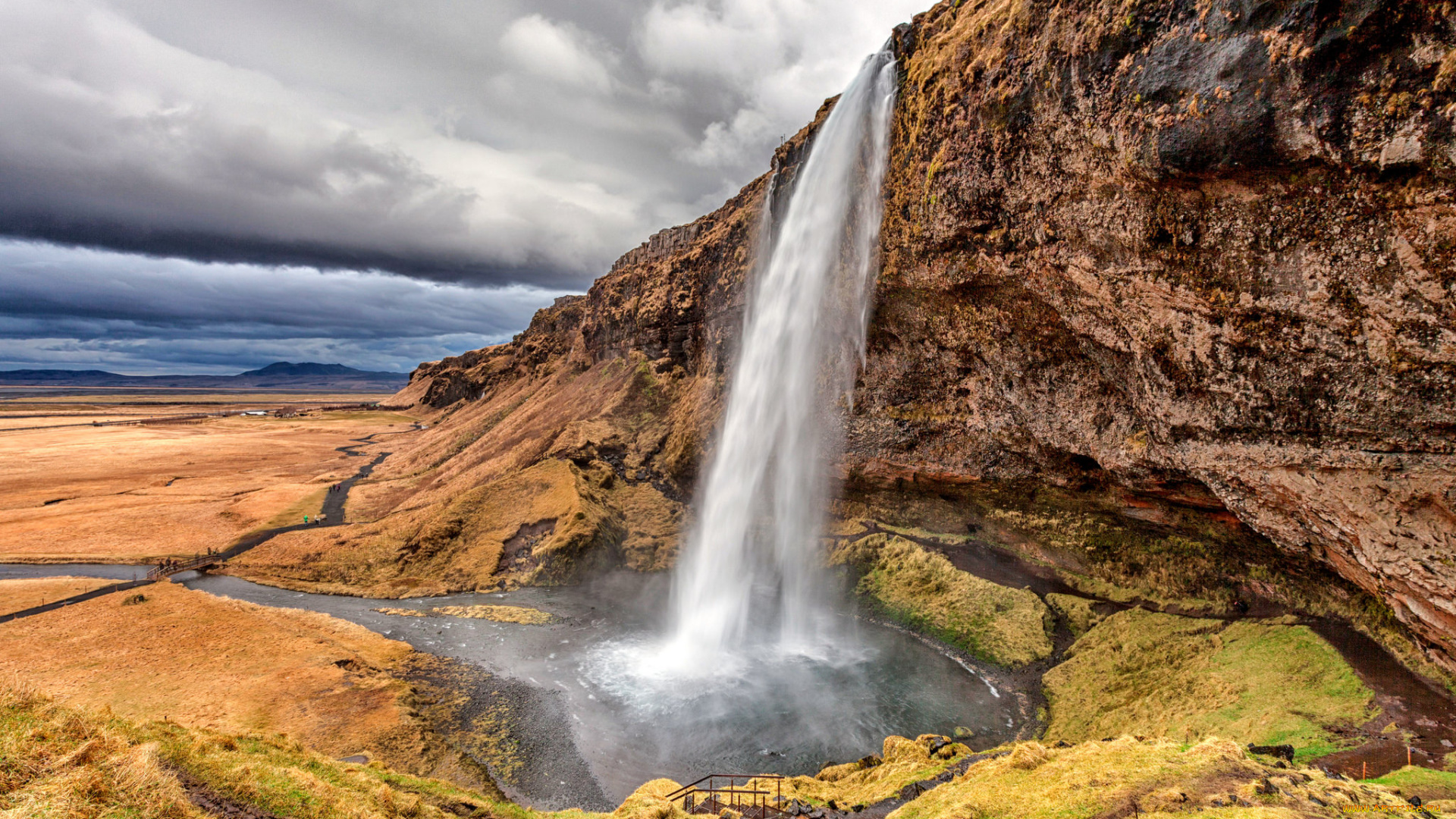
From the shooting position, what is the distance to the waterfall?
27.9 metres

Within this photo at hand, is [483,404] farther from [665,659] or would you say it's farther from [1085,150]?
[1085,150]

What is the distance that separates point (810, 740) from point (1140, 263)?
1821 centimetres

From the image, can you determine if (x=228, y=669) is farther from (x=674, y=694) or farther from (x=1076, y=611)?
(x=1076, y=611)

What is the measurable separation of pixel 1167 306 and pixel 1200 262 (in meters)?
1.68

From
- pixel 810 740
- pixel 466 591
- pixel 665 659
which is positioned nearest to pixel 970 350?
pixel 810 740

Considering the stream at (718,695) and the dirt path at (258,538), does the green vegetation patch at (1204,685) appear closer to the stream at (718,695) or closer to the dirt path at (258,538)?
the stream at (718,695)

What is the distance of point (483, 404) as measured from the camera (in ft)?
305

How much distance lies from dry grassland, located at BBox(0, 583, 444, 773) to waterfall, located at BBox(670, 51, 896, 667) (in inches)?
471

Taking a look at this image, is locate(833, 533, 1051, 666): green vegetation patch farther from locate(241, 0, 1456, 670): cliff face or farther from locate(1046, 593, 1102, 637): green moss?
locate(241, 0, 1456, 670): cliff face

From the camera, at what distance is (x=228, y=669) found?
2064 centimetres

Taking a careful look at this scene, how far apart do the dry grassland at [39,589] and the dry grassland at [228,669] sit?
2843 millimetres

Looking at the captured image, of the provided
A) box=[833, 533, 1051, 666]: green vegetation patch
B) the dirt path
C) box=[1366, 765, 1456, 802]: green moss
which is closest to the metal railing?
box=[1366, 765, 1456, 802]: green moss

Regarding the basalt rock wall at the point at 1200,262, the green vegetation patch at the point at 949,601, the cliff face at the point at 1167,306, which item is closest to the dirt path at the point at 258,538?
the cliff face at the point at 1167,306

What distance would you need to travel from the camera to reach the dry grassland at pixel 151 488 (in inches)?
1484
